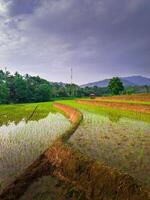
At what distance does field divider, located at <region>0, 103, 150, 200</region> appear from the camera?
20.3 ft

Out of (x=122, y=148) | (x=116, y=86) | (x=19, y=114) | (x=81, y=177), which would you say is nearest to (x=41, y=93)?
(x=116, y=86)

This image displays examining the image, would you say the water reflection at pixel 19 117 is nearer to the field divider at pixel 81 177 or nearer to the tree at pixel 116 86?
the field divider at pixel 81 177

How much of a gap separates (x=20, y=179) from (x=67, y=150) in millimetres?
2193

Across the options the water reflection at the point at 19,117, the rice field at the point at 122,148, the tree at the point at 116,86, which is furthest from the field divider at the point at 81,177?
the tree at the point at 116,86

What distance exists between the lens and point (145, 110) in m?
22.7

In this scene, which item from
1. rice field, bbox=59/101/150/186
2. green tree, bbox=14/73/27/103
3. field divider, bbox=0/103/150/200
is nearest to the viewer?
field divider, bbox=0/103/150/200

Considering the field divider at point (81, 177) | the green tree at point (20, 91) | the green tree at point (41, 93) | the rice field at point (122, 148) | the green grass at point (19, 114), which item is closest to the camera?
the field divider at point (81, 177)

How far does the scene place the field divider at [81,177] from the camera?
20.3 feet

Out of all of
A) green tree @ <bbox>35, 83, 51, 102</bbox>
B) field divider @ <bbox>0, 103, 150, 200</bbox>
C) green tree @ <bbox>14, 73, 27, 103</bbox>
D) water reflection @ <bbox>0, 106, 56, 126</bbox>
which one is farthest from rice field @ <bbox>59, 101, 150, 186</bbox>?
green tree @ <bbox>35, 83, 51, 102</bbox>

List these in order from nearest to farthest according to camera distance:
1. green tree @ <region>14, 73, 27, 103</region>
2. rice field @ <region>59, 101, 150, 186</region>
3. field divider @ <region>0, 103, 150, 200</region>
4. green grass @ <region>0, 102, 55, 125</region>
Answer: field divider @ <region>0, 103, 150, 200</region>, rice field @ <region>59, 101, 150, 186</region>, green grass @ <region>0, 102, 55, 125</region>, green tree @ <region>14, 73, 27, 103</region>

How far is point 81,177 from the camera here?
25.2ft

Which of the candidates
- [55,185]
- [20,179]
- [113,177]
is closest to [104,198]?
[113,177]

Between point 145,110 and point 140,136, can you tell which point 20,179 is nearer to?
point 140,136

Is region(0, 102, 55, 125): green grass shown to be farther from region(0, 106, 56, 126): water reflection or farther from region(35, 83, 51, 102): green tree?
region(35, 83, 51, 102): green tree
